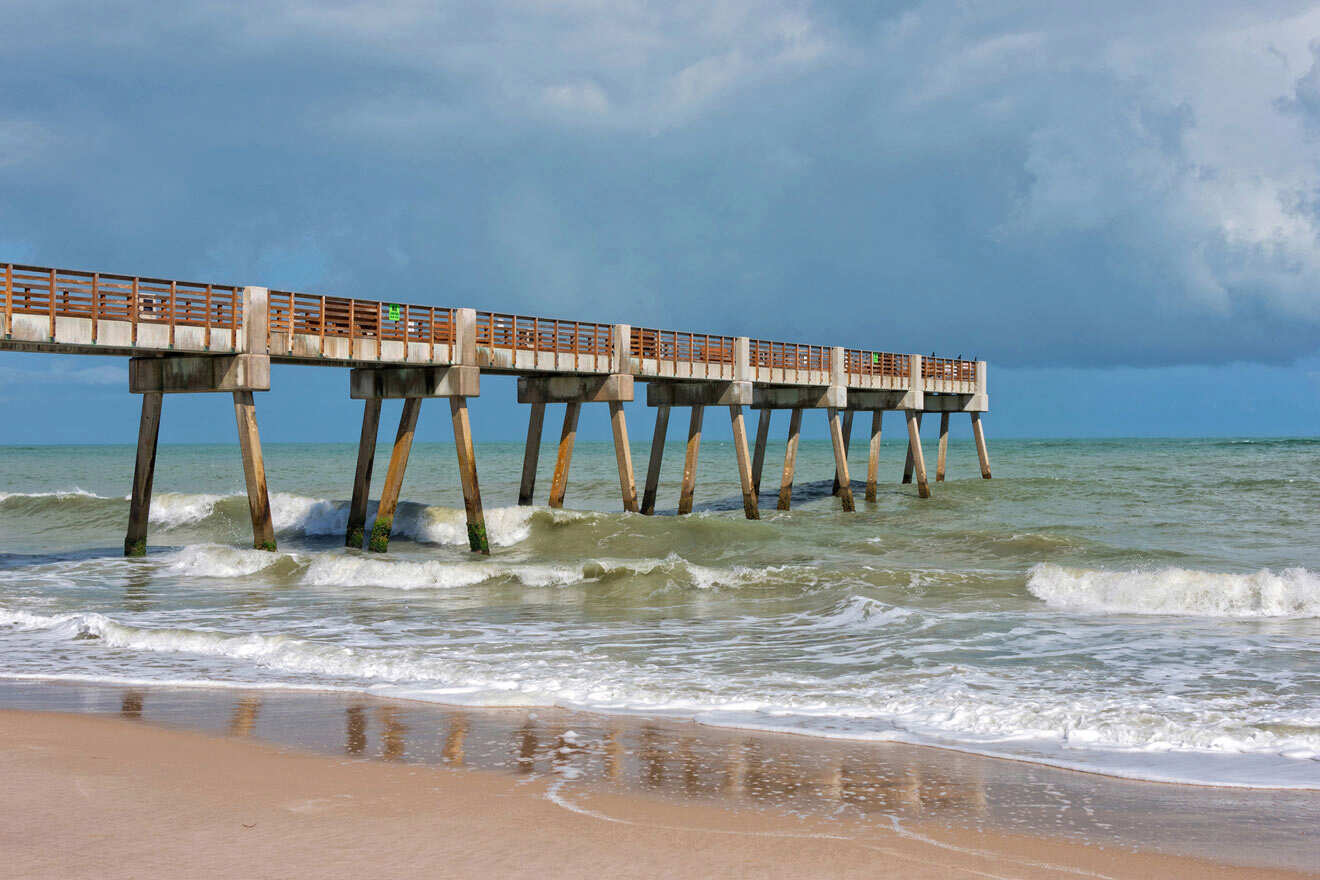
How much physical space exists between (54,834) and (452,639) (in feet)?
26.8

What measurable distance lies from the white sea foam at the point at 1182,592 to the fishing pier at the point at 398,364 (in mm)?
12083

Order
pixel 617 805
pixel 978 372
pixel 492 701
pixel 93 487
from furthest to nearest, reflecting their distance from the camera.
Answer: pixel 93 487 < pixel 978 372 < pixel 492 701 < pixel 617 805

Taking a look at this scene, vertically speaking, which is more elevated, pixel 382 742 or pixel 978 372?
pixel 978 372

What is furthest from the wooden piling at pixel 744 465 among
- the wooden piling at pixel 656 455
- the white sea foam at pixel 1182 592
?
the white sea foam at pixel 1182 592

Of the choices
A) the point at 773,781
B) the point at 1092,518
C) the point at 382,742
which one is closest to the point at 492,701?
the point at 382,742

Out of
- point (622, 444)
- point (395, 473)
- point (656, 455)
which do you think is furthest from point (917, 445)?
point (395, 473)

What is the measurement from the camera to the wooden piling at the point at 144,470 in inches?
822

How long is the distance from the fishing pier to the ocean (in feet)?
6.64

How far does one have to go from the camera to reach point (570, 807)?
20.8 feet

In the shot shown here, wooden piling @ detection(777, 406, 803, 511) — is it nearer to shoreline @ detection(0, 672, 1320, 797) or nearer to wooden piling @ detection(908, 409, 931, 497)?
wooden piling @ detection(908, 409, 931, 497)

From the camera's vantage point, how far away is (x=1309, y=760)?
25.7ft

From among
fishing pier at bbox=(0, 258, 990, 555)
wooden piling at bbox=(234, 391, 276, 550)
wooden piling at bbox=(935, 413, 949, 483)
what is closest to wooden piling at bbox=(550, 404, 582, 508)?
fishing pier at bbox=(0, 258, 990, 555)

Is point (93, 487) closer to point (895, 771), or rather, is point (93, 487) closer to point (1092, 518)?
point (1092, 518)

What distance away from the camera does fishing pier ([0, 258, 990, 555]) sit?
18.0 metres
